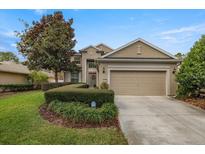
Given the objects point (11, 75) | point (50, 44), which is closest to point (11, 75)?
point (11, 75)

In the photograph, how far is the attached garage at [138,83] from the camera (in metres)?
17.0

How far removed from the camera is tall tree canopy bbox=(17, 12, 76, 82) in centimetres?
2469

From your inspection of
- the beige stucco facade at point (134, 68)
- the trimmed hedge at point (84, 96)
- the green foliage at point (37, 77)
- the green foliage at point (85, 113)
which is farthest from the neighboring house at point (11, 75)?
the green foliage at point (85, 113)

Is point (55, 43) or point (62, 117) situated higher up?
point (55, 43)

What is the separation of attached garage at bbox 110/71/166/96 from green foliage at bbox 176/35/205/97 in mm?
1756

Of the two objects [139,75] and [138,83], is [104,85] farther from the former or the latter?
[139,75]

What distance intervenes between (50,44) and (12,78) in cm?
579

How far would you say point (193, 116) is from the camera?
9758mm

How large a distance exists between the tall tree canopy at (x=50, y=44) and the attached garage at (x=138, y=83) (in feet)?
32.4

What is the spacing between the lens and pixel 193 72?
1420cm
